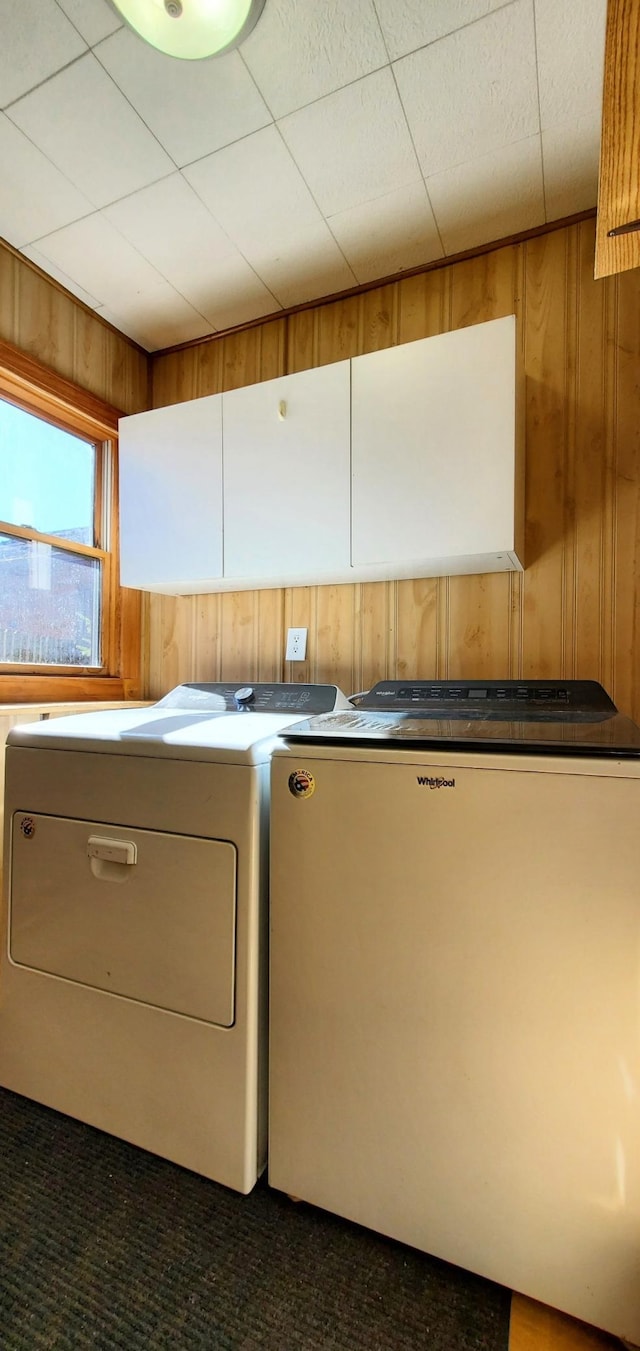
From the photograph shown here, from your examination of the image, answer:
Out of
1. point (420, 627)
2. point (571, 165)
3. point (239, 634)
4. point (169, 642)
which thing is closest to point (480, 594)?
point (420, 627)

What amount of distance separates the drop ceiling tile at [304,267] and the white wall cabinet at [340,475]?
1.47 ft

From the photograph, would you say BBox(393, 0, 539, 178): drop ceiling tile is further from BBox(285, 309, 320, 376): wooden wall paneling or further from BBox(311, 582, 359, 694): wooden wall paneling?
BBox(311, 582, 359, 694): wooden wall paneling

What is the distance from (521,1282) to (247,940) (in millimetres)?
685

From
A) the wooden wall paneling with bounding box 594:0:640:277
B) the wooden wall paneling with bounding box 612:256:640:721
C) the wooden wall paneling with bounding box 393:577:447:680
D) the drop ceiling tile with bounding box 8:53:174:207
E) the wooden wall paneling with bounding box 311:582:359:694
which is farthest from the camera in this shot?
the wooden wall paneling with bounding box 311:582:359:694

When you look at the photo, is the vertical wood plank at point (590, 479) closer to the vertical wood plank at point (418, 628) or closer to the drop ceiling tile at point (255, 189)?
the vertical wood plank at point (418, 628)

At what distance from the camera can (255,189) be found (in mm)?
1588

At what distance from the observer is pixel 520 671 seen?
67.3 inches

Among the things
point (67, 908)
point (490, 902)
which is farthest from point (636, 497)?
point (67, 908)

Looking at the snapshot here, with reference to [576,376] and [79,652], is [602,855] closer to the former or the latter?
[576,376]

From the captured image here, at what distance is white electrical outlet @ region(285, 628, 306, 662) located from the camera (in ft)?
6.60

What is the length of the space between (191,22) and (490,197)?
87 cm

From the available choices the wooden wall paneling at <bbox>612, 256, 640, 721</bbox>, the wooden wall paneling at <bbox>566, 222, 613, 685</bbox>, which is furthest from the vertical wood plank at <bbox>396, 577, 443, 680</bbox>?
the wooden wall paneling at <bbox>612, 256, 640, 721</bbox>

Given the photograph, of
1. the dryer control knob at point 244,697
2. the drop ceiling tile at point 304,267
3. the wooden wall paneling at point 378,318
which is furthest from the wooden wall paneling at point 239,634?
the drop ceiling tile at point 304,267

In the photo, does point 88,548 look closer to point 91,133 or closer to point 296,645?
point 296,645
